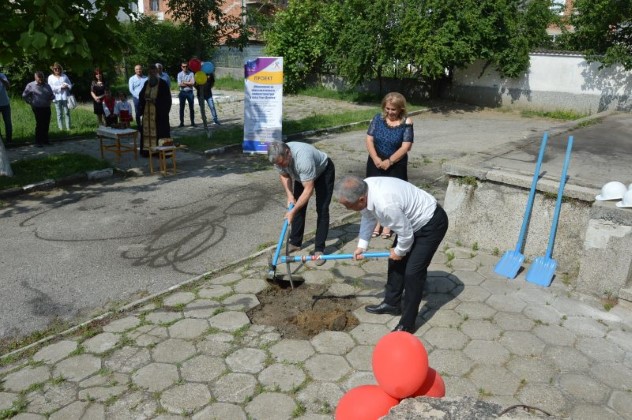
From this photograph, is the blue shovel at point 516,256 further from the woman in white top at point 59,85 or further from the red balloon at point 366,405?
the woman in white top at point 59,85

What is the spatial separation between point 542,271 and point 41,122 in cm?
1074

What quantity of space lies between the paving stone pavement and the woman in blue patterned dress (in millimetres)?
1427

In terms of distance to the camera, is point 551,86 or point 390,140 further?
point 551,86

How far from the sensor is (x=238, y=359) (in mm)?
4273

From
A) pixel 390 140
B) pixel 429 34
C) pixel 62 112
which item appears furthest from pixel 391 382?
pixel 429 34

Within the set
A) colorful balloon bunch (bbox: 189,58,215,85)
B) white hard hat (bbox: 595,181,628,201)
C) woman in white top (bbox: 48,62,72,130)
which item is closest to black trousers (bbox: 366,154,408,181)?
white hard hat (bbox: 595,181,628,201)

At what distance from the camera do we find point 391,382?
203 cm

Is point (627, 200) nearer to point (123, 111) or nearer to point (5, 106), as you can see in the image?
point (123, 111)

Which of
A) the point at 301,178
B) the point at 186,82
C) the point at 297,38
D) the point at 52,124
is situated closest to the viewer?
the point at 301,178

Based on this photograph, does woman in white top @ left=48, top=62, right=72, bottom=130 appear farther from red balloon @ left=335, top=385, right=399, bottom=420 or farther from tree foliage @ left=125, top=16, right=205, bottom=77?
red balloon @ left=335, top=385, right=399, bottom=420

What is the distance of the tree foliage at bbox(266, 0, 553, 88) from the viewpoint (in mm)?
16562

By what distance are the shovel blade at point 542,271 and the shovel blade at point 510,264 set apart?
0.13 metres

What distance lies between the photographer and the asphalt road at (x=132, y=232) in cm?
541

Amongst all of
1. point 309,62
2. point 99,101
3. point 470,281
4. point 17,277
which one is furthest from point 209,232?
point 309,62
